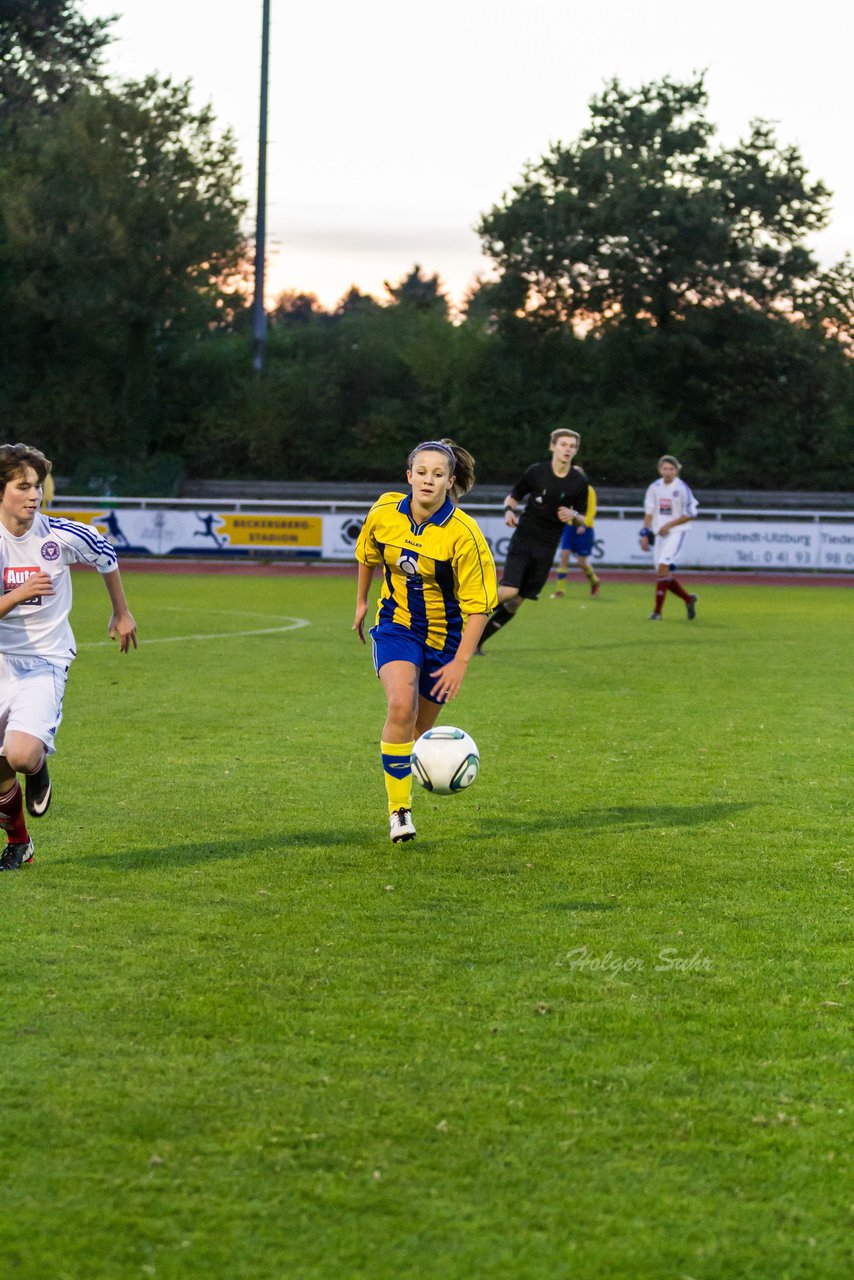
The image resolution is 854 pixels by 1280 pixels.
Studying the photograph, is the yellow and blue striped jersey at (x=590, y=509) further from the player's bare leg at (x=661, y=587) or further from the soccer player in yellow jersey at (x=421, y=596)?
the soccer player in yellow jersey at (x=421, y=596)

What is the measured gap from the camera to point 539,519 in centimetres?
1540

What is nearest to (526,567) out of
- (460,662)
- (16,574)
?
(460,662)

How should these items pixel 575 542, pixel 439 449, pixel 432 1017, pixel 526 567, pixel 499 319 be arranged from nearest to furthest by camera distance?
1. pixel 432 1017
2. pixel 439 449
3. pixel 526 567
4. pixel 575 542
5. pixel 499 319

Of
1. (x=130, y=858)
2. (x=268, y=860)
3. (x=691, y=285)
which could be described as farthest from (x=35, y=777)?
(x=691, y=285)

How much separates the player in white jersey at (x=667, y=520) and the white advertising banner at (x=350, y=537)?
1112cm

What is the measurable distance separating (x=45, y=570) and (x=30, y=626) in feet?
0.91

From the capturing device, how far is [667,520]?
21.1 meters

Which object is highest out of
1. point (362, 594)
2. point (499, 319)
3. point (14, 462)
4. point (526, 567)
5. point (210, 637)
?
point (499, 319)

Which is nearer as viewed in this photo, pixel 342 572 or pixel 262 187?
pixel 342 572

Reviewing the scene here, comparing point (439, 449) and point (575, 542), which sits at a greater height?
point (439, 449)

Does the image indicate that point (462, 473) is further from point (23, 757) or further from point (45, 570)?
point (23, 757)

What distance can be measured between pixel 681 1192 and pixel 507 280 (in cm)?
5005

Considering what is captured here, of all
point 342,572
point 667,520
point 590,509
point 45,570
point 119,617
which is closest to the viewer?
point 45,570

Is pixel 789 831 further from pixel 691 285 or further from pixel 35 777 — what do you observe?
pixel 691 285
